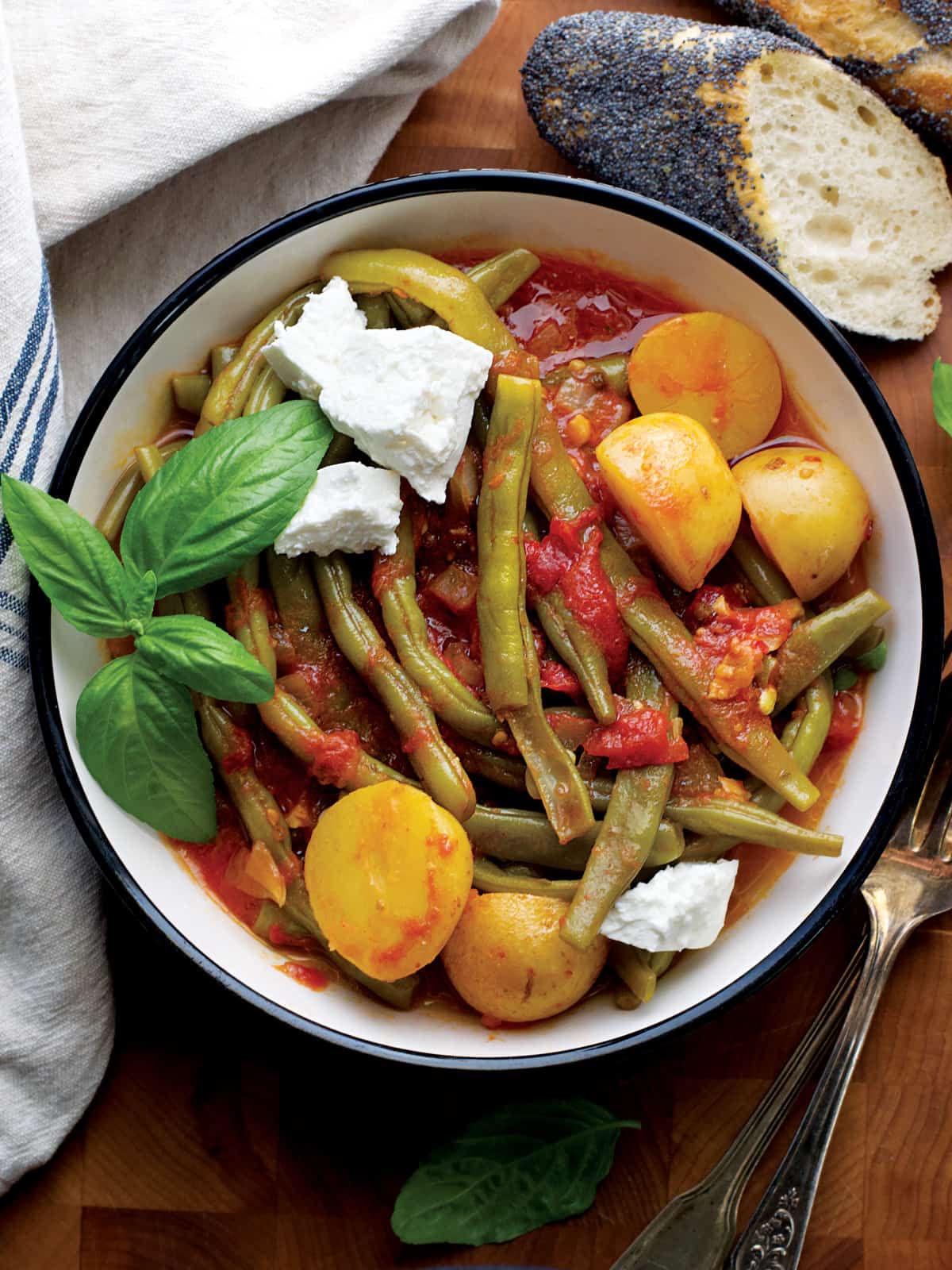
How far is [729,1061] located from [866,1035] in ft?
1.20

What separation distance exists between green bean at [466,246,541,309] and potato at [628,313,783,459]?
1.12 ft

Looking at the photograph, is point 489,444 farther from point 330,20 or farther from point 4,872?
point 4,872

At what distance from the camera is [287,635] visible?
8.64 ft

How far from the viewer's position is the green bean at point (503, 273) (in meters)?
2.78

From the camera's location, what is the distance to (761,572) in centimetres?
269

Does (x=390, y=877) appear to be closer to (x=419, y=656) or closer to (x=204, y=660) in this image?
(x=419, y=656)

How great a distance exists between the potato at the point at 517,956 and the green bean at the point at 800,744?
32cm

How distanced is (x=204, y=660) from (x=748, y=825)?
4.06ft

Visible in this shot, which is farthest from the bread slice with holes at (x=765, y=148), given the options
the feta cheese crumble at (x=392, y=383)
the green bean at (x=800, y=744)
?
the green bean at (x=800, y=744)

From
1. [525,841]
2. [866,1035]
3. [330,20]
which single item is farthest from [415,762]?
[330,20]

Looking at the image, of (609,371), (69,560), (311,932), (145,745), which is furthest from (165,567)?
(609,371)

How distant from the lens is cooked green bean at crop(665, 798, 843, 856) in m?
2.52

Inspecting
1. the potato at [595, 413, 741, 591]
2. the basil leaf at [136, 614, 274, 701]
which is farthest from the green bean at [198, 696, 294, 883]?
the potato at [595, 413, 741, 591]

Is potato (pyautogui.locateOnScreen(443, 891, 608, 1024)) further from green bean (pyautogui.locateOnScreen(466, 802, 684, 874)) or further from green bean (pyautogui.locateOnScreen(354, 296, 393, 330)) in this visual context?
green bean (pyautogui.locateOnScreen(354, 296, 393, 330))
